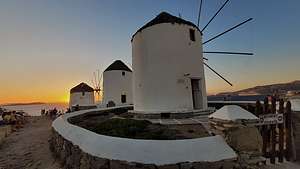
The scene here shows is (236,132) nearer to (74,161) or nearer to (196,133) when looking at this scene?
(196,133)

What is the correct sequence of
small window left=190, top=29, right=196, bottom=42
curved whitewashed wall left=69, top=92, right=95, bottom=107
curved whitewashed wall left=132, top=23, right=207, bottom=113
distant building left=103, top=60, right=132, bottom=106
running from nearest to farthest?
1. curved whitewashed wall left=132, top=23, right=207, bottom=113
2. small window left=190, top=29, right=196, bottom=42
3. distant building left=103, top=60, right=132, bottom=106
4. curved whitewashed wall left=69, top=92, right=95, bottom=107

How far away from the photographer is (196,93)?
12211 mm

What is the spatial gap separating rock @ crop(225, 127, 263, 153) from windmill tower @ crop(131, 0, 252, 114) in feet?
19.6

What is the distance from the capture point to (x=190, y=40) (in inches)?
460

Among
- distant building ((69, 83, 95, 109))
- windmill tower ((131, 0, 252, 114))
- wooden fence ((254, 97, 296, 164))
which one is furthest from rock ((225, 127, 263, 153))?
distant building ((69, 83, 95, 109))

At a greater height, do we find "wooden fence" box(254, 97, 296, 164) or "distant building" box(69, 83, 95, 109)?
"distant building" box(69, 83, 95, 109)

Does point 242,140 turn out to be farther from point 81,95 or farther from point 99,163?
point 81,95

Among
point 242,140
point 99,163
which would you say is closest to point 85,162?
point 99,163

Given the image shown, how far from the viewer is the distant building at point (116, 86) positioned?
2662 cm

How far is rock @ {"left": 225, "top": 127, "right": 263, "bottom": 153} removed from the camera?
4.53 metres

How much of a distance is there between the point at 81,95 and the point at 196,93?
28.1 metres

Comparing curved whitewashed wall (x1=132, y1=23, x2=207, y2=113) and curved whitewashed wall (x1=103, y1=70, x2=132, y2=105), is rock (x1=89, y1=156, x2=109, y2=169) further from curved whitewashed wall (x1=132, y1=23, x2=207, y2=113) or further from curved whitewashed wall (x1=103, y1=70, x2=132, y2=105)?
curved whitewashed wall (x1=103, y1=70, x2=132, y2=105)

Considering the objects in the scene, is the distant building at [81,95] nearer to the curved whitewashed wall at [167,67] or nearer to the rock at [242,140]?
the curved whitewashed wall at [167,67]

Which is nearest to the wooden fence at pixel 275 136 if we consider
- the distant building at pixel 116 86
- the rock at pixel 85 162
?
the rock at pixel 85 162
